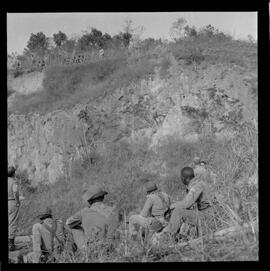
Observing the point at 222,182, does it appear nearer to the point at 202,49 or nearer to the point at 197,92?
the point at 197,92

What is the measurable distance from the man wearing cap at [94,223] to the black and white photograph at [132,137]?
23mm

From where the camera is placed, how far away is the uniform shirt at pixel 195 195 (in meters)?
11.2

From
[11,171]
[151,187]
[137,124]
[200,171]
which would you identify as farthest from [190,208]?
[11,171]

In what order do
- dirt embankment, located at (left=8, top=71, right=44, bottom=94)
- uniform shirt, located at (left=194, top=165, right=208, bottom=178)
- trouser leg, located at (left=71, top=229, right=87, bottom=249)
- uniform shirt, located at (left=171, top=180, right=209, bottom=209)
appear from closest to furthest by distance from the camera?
trouser leg, located at (left=71, top=229, right=87, bottom=249) → uniform shirt, located at (left=171, top=180, right=209, bottom=209) → uniform shirt, located at (left=194, top=165, right=208, bottom=178) → dirt embankment, located at (left=8, top=71, right=44, bottom=94)

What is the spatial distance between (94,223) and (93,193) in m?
0.81

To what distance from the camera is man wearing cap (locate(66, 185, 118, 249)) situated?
A: 1088 cm

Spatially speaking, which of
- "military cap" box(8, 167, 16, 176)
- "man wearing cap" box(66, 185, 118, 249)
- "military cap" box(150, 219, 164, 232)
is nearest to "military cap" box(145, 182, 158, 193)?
"military cap" box(150, 219, 164, 232)

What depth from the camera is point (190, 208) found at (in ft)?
36.7

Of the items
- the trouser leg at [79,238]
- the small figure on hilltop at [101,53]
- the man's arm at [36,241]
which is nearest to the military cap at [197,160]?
the trouser leg at [79,238]

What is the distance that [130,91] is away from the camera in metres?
13.6

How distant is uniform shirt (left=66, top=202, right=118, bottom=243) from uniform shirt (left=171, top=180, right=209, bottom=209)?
121cm

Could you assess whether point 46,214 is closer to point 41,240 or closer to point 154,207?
point 41,240

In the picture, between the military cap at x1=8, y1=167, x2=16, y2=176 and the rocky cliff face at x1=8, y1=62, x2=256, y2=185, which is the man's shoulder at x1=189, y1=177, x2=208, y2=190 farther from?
the military cap at x1=8, y1=167, x2=16, y2=176
